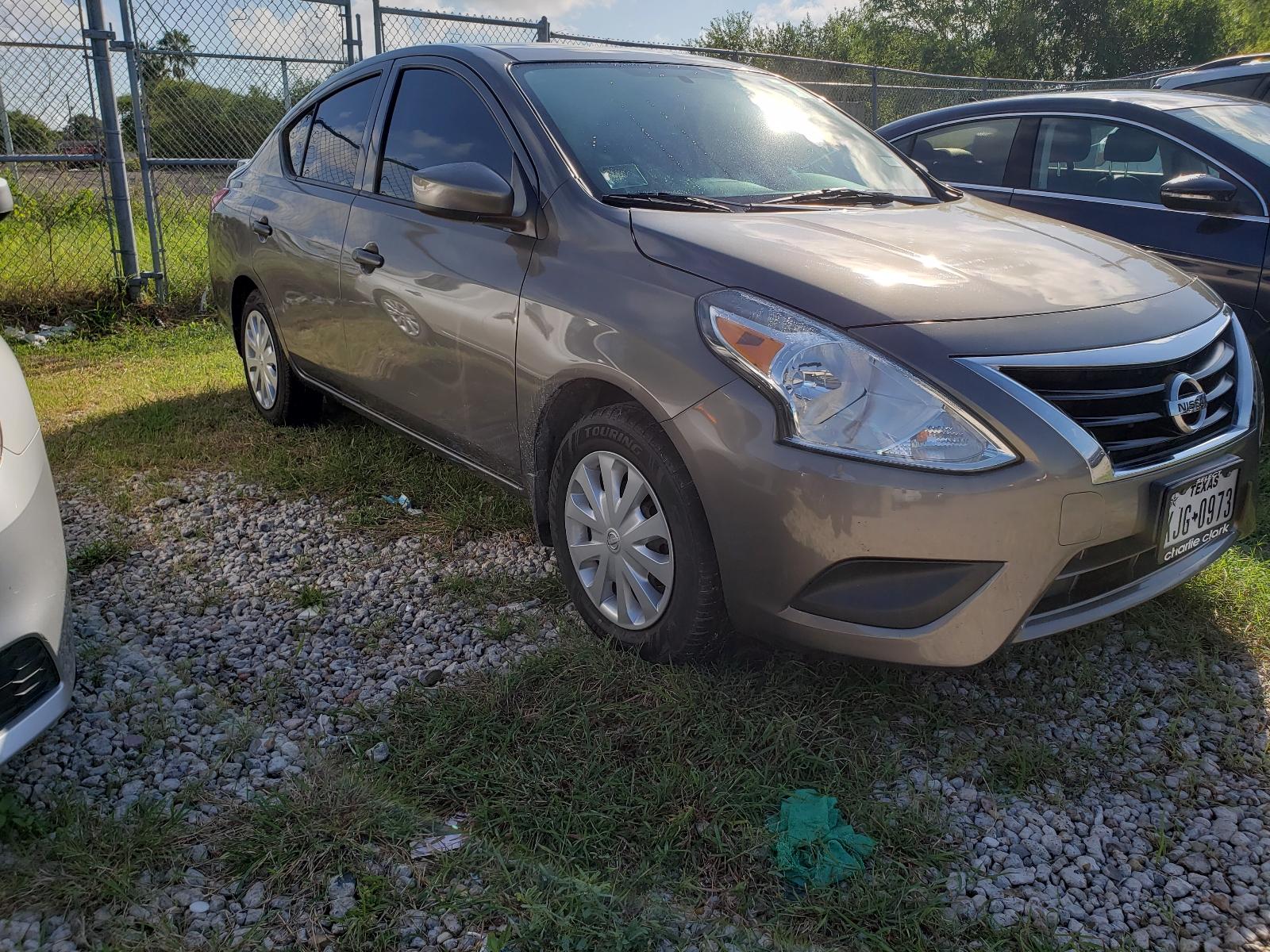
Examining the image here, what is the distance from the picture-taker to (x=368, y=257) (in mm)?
3658

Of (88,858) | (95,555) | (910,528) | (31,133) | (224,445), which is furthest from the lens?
(31,133)

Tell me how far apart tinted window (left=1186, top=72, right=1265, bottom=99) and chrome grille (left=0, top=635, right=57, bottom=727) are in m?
6.82

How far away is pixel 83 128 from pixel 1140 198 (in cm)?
711

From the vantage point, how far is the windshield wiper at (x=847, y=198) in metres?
3.09

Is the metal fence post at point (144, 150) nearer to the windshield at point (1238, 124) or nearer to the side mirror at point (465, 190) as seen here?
the side mirror at point (465, 190)

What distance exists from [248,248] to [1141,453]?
12.9 ft

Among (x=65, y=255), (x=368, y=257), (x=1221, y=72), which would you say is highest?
(x=1221, y=72)

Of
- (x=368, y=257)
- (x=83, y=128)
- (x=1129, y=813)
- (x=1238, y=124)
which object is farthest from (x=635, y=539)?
(x=83, y=128)

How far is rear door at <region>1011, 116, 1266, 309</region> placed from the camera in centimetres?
418

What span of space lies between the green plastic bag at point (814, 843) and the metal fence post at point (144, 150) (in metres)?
7.32

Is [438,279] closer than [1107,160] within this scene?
Yes

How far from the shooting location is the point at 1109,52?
142ft

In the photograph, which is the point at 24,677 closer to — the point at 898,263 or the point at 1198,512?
the point at 898,263

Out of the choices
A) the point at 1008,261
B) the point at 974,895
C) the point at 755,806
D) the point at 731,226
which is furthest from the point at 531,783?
the point at 1008,261
